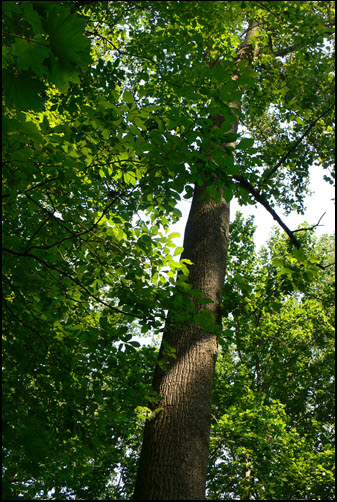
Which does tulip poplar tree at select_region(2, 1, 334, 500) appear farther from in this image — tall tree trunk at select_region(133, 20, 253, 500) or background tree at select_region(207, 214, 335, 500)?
background tree at select_region(207, 214, 335, 500)

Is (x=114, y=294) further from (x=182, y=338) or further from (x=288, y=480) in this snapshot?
(x=288, y=480)

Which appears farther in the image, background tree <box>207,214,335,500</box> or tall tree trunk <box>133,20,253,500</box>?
background tree <box>207,214,335,500</box>

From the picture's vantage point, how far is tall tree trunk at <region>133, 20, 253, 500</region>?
7.89 ft

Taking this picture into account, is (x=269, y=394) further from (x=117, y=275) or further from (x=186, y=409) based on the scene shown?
(x=117, y=275)

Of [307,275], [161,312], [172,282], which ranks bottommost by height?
[161,312]

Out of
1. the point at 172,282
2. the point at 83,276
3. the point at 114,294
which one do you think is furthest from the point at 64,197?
the point at 172,282

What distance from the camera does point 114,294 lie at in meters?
2.79

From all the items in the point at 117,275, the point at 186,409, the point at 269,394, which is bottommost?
the point at 186,409

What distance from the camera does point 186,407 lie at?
2.73 meters

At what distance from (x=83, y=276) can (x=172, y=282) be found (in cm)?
67

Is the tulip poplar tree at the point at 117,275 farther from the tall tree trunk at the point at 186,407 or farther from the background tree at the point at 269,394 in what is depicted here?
the background tree at the point at 269,394

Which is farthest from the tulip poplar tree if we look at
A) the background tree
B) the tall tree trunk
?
the background tree

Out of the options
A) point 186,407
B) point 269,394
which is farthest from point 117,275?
point 269,394

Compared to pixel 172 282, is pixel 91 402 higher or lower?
lower
